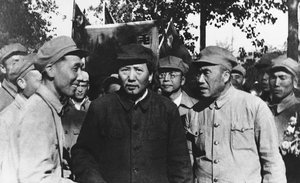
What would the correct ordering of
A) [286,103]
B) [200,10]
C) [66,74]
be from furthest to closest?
[200,10] → [286,103] → [66,74]

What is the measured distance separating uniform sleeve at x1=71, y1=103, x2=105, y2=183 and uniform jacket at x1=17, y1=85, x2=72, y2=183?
25 centimetres

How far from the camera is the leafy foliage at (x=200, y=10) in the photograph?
612 inches

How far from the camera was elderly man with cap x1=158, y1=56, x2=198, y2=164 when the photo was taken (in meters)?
6.40

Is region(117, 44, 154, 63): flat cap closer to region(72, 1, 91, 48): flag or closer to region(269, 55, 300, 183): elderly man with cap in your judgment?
region(269, 55, 300, 183): elderly man with cap

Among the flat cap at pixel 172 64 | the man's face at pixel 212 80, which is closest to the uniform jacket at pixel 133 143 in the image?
the man's face at pixel 212 80

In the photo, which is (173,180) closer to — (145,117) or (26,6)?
(145,117)

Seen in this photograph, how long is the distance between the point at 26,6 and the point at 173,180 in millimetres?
15871

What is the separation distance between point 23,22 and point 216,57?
1520cm

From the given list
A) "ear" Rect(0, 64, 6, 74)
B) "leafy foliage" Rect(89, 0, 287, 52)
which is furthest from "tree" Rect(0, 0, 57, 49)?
"ear" Rect(0, 64, 6, 74)

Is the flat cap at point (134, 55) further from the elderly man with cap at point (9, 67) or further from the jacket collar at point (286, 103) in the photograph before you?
the jacket collar at point (286, 103)

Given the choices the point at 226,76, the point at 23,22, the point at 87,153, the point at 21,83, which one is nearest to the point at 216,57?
the point at 226,76

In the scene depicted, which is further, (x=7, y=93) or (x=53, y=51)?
(x=7, y=93)

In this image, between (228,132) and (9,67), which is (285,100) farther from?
(9,67)

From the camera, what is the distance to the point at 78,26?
9.66 meters
